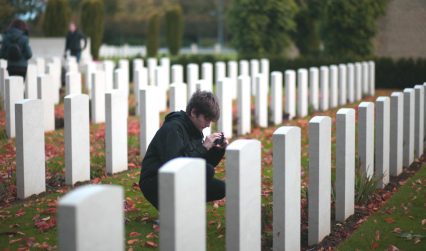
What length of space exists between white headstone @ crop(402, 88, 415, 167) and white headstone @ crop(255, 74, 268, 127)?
3718 millimetres

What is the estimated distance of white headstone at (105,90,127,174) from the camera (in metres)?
8.84

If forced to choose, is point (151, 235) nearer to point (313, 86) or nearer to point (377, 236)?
point (377, 236)

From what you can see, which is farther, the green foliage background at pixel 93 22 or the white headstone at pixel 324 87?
the green foliage background at pixel 93 22

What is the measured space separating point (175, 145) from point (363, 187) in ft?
8.41

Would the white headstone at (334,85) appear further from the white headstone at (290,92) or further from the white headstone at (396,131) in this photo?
the white headstone at (396,131)

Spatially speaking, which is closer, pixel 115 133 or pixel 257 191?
pixel 257 191

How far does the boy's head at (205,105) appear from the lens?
5.59 meters

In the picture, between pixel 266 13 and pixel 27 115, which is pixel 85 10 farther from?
pixel 27 115

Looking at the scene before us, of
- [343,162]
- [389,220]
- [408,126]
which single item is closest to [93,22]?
[408,126]

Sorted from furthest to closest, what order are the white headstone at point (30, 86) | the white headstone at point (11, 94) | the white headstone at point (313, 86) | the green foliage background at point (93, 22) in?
the green foliage background at point (93, 22), the white headstone at point (313, 86), the white headstone at point (30, 86), the white headstone at point (11, 94)

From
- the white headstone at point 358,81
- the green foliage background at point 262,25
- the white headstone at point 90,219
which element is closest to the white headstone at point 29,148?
the white headstone at point 90,219

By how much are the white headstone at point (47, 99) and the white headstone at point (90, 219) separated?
26.3 feet

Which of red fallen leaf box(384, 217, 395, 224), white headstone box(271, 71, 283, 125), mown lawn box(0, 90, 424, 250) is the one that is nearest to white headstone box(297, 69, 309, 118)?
white headstone box(271, 71, 283, 125)

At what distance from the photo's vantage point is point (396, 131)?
8711mm
